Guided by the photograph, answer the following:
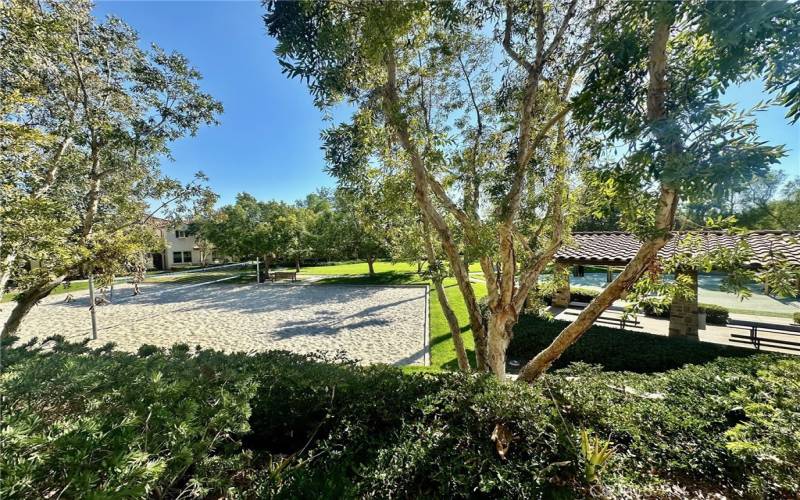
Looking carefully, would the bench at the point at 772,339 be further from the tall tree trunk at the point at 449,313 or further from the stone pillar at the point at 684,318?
the tall tree trunk at the point at 449,313

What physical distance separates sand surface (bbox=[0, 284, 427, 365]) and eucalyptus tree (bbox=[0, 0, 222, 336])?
4961mm

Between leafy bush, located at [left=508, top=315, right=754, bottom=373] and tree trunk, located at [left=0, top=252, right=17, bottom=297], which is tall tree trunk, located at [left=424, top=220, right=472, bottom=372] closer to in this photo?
leafy bush, located at [left=508, top=315, right=754, bottom=373]

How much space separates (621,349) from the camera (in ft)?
24.5

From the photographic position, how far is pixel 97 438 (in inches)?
69.7

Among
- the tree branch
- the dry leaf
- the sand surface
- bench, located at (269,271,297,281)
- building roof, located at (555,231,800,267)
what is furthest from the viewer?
bench, located at (269,271,297,281)

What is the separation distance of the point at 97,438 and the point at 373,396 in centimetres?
217

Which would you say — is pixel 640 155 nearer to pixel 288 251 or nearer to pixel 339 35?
pixel 339 35

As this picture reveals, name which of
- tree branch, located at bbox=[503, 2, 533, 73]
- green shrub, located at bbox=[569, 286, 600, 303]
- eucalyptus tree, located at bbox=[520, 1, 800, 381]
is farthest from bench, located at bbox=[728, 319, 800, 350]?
tree branch, located at bbox=[503, 2, 533, 73]

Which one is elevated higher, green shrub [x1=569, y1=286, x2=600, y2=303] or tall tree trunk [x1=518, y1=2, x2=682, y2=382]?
tall tree trunk [x1=518, y1=2, x2=682, y2=382]

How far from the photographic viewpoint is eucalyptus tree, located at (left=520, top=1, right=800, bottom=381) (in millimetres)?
1894

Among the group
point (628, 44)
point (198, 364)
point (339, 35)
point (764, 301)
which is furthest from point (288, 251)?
point (764, 301)

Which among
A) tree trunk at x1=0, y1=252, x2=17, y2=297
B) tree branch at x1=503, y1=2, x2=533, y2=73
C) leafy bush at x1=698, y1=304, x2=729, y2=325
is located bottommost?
leafy bush at x1=698, y1=304, x2=729, y2=325

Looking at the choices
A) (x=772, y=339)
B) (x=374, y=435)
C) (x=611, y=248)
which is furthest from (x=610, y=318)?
(x=374, y=435)

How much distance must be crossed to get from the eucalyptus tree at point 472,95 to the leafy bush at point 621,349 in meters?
4.01
